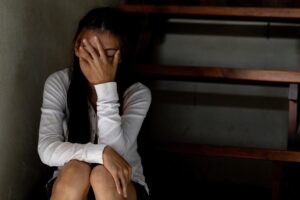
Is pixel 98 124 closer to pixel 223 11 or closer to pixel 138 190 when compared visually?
pixel 138 190

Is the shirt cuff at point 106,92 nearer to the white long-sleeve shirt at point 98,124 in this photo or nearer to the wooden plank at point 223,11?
the white long-sleeve shirt at point 98,124

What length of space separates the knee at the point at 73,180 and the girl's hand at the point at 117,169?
0.06m

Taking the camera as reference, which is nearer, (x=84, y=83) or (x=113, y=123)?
(x=113, y=123)

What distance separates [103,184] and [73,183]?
0.07 m

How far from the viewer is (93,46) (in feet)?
4.56

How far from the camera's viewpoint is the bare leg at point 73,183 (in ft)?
3.97

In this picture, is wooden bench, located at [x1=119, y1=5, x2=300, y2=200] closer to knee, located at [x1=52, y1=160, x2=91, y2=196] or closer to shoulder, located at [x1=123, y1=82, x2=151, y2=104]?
shoulder, located at [x1=123, y1=82, x2=151, y2=104]

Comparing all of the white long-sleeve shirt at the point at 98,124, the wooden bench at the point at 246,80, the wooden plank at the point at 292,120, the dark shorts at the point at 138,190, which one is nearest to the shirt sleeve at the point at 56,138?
the white long-sleeve shirt at the point at 98,124

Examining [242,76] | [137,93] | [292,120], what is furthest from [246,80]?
[137,93]

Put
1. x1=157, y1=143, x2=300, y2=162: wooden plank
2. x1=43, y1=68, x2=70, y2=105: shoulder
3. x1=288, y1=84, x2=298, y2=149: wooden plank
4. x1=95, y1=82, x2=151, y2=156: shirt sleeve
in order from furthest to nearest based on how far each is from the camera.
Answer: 1. x1=288, y1=84, x2=298, y2=149: wooden plank
2. x1=157, y1=143, x2=300, y2=162: wooden plank
3. x1=43, y1=68, x2=70, y2=105: shoulder
4. x1=95, y1=82, x2=151, y2=156: shirt sleeve

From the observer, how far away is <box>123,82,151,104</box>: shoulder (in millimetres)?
1521

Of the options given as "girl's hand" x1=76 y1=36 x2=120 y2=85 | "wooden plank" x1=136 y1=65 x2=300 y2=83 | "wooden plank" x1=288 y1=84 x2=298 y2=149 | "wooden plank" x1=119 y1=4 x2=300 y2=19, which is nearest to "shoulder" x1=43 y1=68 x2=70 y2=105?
"girl's hand" x1=76 y1=36 x2=120 y2=85

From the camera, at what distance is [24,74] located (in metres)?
1.49

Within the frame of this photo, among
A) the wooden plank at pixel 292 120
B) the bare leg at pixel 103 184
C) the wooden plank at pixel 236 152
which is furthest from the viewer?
the wooden plank at pixel 292 120
